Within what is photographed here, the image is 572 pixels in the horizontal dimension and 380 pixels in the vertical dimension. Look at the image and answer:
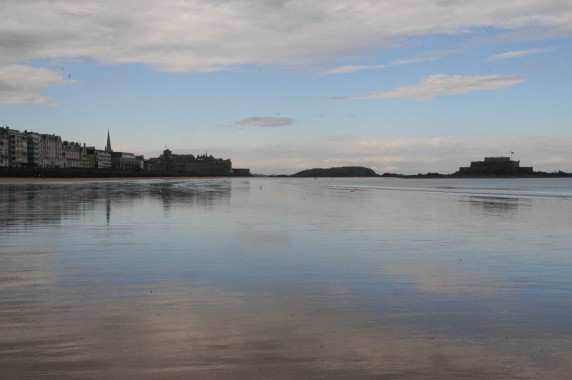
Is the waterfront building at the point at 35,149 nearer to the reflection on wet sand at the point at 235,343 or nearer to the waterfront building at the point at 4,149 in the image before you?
the waterfront building at the point at 4,149

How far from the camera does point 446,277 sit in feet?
33.5

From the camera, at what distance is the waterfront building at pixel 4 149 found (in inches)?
6255

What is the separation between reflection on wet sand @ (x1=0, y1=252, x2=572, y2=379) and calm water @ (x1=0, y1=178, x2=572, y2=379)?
2cm

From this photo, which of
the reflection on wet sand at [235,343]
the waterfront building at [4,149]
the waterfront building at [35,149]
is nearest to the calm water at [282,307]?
the reflection on wet sand at [235,343]

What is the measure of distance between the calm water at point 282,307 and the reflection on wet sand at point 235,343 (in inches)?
0.9

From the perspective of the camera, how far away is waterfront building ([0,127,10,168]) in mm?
158875

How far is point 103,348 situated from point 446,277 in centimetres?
686

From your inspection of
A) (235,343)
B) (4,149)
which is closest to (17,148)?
(4,149)

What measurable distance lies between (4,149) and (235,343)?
180146 millimetres

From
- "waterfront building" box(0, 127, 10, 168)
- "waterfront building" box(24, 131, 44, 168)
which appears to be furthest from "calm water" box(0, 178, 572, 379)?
"waterfront building" box(24, 131, 44, 168)

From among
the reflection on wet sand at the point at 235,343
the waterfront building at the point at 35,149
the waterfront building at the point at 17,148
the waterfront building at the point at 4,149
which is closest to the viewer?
the reflection on wet sand at the point at 235,343

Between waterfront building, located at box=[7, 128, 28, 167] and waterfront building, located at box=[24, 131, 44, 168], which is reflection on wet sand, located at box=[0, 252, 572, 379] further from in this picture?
waterfront building, located at box=[24, 131, 44, 168]

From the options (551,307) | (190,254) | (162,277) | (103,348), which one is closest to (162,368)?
(103,348)

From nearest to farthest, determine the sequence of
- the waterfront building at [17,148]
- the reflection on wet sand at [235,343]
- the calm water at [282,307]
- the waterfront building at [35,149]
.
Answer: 1. the reflection on wet sand at [235,343]
2. the calm water at [282,307]
3. the waterfront building at [17,148]
4. the waterfront building at [35,149]
